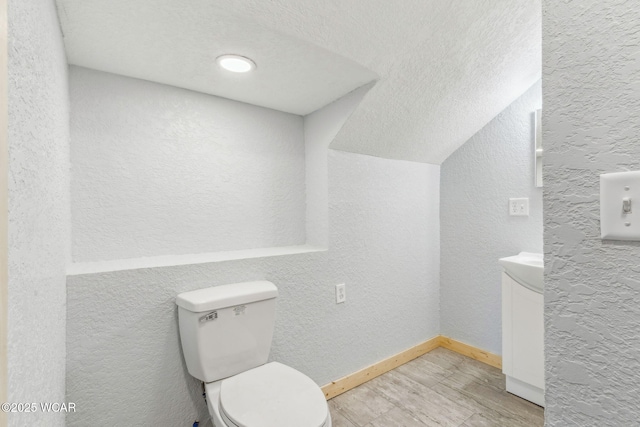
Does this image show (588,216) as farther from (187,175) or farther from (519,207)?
(519,207)

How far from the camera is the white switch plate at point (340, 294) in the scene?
1.80 meters

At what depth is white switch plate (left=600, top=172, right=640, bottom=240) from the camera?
1.49ft

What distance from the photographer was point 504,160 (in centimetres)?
205

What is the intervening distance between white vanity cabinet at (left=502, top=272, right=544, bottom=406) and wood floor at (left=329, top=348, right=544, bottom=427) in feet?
0.28

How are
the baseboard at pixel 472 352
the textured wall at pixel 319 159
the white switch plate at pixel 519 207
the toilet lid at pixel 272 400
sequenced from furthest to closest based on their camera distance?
1. the baseboard at pixel 472 352
2. the white switch plate at pixel 519 207
3. the textured wall at pixel 319 159
4. the toilet lid at pixel 272 400

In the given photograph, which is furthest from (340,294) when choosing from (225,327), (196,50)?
(196,50)

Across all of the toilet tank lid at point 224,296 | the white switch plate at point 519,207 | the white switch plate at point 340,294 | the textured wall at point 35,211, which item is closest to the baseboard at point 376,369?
the white switch plate at point 340,294

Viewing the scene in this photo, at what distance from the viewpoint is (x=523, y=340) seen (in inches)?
68.2

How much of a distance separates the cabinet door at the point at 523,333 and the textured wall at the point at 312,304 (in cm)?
60

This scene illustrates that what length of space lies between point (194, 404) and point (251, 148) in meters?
1.31

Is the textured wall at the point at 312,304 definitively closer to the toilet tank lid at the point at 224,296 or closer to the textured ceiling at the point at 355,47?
the toilet tank lid at the point at 224,296

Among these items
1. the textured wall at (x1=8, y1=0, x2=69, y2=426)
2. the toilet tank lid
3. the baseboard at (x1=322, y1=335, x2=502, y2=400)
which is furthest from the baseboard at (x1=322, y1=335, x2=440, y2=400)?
the textured wall at (x1=8, y1=0, x2=69, y2=426)

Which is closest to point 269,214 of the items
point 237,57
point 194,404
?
point 237,57

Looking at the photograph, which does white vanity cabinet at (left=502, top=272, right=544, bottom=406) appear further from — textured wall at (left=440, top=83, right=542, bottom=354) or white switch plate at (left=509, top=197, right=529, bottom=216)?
white switch plate at (left=509, top=197, right=529, bottom=216)
